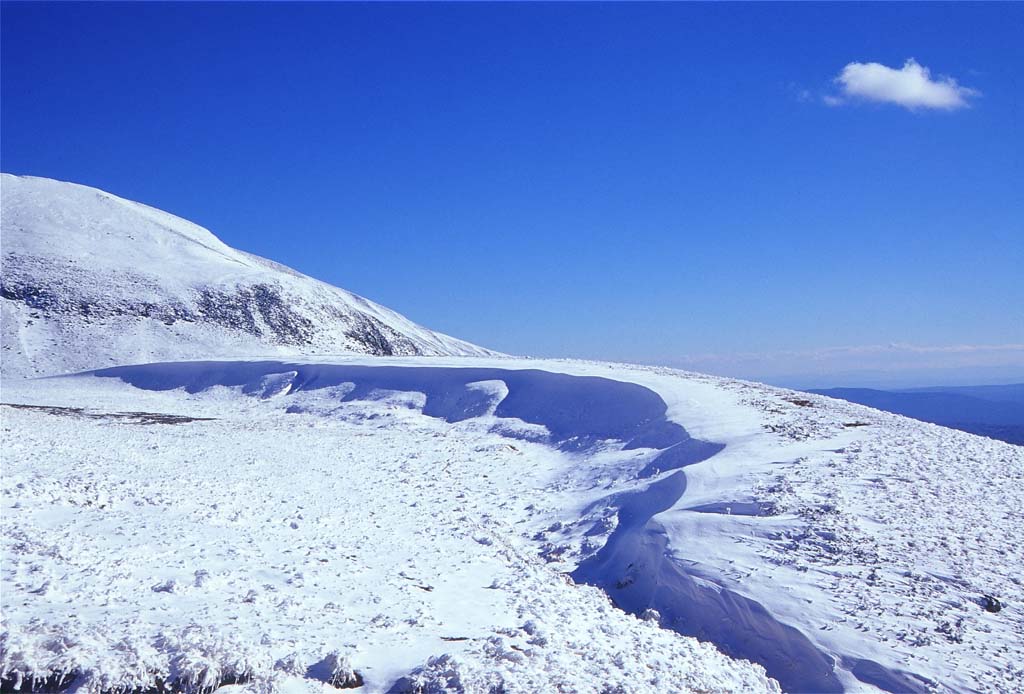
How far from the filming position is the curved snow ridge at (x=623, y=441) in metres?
10.4

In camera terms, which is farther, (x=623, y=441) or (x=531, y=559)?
(x=623, y=441)

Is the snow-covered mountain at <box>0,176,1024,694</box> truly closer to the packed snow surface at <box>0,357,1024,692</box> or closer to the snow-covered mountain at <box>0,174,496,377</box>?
the packed snow surface at <box>0,357,1024,692</box>

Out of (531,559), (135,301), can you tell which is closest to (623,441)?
(531,559)

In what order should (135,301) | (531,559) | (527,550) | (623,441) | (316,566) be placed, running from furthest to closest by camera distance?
(135,301) → (623,441) → (527,550) → (531,559) → (316,566)

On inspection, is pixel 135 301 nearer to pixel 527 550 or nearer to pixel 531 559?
pixel 527 550

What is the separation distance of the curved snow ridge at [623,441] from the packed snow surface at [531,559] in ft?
0.21

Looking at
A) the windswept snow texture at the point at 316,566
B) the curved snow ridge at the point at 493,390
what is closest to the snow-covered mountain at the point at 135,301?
the curved snow ridge at the point at 493,390

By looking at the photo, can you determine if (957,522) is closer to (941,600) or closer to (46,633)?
(941,600)

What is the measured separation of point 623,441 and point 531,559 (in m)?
9.49

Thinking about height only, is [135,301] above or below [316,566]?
above

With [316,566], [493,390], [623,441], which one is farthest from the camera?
[493,390]

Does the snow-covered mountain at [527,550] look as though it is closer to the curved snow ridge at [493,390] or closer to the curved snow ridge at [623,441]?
the curved snow ridge at [623,441]

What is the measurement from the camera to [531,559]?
47.6 feet

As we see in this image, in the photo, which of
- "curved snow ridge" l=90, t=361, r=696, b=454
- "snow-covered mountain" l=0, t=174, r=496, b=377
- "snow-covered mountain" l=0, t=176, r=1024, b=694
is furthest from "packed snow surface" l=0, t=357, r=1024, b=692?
"snow-covered mountain" l=0, t=174, r=496, b=377
